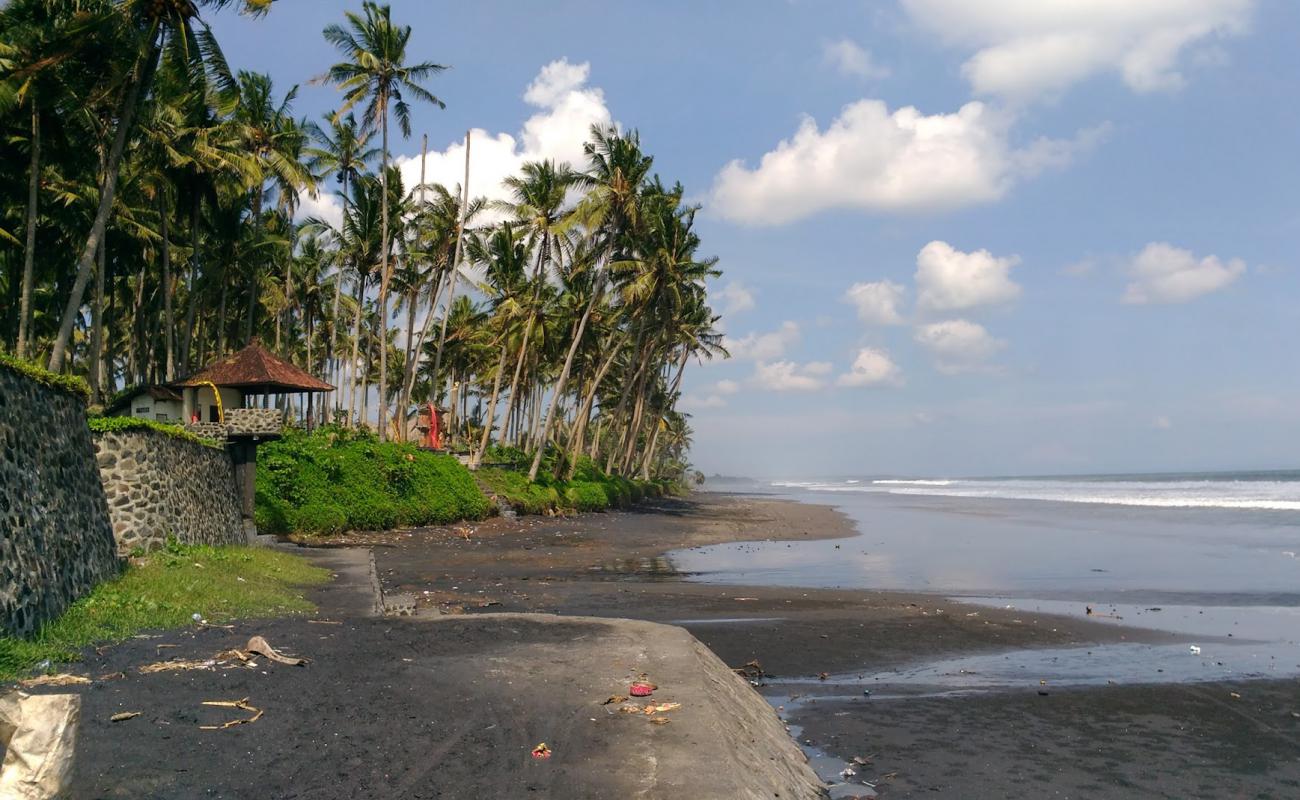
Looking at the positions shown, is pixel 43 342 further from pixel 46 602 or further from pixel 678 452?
pixel 678 452

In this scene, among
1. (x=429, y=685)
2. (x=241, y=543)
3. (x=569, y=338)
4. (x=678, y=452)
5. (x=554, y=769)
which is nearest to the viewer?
(x=554, y=769)

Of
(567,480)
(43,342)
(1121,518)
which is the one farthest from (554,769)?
(43,342)

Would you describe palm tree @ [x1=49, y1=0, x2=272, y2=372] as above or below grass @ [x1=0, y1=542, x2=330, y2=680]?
above

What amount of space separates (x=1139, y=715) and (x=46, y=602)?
36.0 ft

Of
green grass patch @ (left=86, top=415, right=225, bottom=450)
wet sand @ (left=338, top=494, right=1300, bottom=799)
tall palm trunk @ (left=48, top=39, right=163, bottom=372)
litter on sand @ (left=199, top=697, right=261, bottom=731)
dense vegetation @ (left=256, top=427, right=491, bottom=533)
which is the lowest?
wet sand @ (left=338, top=494, right=1300, bottom=799)

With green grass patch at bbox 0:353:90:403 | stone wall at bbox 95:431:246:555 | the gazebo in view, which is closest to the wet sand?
stone wall at bbox 95:431:246:555

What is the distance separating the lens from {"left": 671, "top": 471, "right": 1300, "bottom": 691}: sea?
1155cm

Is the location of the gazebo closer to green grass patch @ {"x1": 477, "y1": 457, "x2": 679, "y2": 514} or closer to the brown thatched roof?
the brown thatched roof

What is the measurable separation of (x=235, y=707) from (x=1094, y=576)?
64.6 ft

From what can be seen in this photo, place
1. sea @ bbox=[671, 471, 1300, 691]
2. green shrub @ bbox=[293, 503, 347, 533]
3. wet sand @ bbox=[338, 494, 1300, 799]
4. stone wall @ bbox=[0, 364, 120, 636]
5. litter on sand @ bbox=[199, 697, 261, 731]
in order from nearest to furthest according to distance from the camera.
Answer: litter on sand @ bbox=[199, 697, 261, 731]
wet sand @ bbox=[338, 494, 1300, 799]
stone wall @ bbox=[0, 364, 120, 636]
sea @ bbox=[671, 471, 1300, 691]
green shrub @ bbox=[293, 503, 347, 533]

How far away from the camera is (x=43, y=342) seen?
42031 mm

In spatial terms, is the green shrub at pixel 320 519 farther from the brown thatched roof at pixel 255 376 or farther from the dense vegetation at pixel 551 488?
the dense vegetation at pixel 551 488

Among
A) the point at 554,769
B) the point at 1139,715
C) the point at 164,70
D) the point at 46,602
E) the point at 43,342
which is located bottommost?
the point at 1139,715

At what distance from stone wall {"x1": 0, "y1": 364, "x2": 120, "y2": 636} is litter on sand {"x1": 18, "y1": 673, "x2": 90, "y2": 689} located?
96 centimetres
